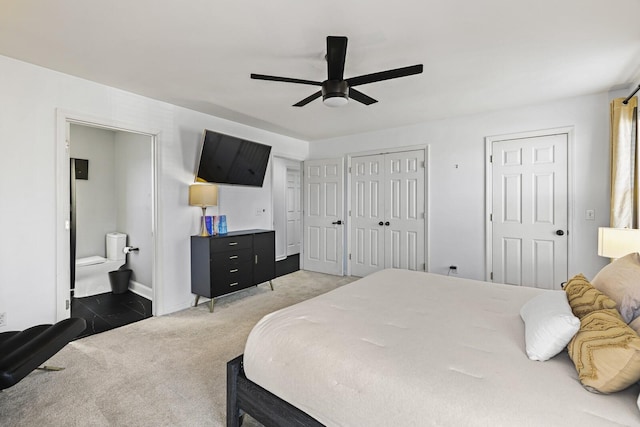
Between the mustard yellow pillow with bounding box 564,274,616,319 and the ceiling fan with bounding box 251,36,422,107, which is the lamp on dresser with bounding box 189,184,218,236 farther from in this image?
the mustard yellow pillow with bounding box 564,274,616,319

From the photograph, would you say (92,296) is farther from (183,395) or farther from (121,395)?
(183,395)

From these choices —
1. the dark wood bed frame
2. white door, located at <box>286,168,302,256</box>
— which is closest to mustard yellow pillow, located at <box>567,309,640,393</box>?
the dark wood bed frame

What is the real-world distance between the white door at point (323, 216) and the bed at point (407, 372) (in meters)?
3.43

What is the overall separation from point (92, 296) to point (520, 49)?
5.54 meters

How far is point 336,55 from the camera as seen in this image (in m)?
1.99

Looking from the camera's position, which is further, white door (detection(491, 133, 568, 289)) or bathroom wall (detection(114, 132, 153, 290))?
bathroom wall (detection(114, 132, 153, 290))

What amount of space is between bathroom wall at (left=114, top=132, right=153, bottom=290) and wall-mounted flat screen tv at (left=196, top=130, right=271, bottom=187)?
35.5 inches

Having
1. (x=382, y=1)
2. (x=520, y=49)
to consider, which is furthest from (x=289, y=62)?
(x=520, y=49)

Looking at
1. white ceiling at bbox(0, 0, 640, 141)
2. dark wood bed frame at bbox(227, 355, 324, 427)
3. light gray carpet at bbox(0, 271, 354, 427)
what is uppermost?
white ceiling at bbox(0, 0, 640, 141)

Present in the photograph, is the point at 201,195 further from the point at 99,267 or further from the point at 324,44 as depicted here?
the point at 324,44

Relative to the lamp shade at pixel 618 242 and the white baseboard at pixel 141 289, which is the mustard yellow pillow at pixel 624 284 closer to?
the lamp shade at pixel 618 242

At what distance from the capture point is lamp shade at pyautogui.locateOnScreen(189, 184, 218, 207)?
11.9 feet

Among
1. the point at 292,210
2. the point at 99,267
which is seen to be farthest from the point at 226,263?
the point at 292,210

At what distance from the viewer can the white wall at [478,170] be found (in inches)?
130
